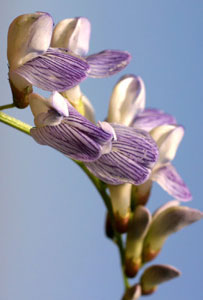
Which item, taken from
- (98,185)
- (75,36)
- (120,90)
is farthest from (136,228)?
(75,36)

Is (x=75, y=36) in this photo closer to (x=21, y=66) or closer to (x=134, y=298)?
(x=21, y=66)

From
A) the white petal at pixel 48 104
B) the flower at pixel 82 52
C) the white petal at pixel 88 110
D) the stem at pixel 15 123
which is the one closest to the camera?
the white petal at pixel 48 104

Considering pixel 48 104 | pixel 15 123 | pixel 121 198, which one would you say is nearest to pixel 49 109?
pixel 48 104

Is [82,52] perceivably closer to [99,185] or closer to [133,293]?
[99,185]

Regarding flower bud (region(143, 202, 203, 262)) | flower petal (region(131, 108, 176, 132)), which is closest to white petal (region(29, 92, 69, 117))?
flower petal (region(131, 108, 176, 132))

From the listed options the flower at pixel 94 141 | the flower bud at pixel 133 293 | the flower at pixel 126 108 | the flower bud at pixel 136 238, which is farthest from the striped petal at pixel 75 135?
the flower bud at pixel 133 293

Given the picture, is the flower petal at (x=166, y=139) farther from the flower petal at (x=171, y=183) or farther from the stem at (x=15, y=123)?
the stem at (x=15, y=123)
